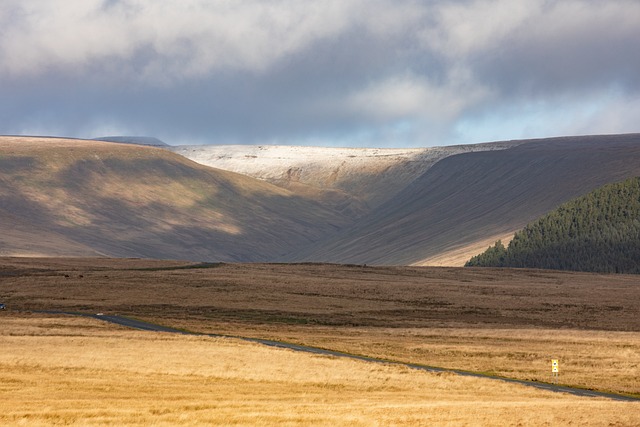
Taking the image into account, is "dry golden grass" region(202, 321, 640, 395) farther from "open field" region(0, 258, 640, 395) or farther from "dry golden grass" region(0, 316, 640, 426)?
"dry golden grass" region(0, 316, 640, 426)

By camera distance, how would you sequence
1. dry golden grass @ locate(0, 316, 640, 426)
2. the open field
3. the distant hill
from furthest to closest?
the distant hill → the open field → dry golden grass @ locate(0, 316, 640, 426)

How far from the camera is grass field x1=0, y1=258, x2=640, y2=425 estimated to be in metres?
38.9

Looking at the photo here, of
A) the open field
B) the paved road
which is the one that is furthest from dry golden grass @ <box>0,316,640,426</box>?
the open field

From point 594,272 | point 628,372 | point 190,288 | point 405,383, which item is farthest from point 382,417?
point 594,272

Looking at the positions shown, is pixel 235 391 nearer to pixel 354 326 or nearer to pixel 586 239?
pixel 354 326

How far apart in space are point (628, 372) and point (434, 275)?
101 m

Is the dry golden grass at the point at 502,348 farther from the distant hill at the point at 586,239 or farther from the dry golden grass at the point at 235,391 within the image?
the distant hill at the point at 586,239

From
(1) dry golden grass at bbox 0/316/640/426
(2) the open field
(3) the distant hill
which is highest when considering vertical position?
(3) the distant hill

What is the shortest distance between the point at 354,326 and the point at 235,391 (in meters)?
45.8

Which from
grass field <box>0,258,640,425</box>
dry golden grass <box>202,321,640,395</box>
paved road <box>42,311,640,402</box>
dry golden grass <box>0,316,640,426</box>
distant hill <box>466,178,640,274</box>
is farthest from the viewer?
Result: distant hill <box>466,178,640,274</box>

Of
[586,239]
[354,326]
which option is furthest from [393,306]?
[586,239]

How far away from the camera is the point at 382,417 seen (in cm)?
3478

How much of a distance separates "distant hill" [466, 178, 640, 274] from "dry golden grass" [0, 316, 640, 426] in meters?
121

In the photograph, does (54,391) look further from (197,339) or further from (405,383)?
(197,339)
